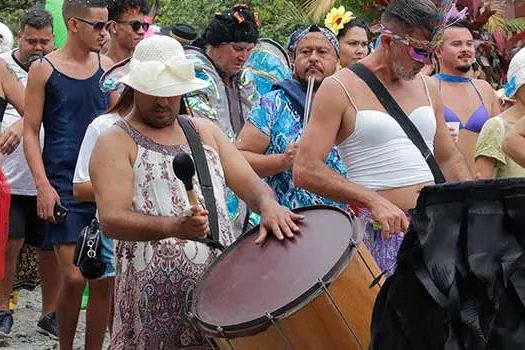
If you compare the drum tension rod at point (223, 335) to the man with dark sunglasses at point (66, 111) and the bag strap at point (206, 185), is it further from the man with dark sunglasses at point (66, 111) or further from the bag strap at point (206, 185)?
the man with dark sunglasses at point (66, 111)

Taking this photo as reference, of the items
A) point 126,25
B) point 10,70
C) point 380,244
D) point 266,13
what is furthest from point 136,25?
point 266,13

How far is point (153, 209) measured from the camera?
5.16 m

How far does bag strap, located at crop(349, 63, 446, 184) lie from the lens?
5812 mm

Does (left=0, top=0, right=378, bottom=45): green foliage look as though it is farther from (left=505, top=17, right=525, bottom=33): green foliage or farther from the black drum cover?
the black drum cover

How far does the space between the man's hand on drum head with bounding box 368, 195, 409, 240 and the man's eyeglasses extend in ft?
2.30

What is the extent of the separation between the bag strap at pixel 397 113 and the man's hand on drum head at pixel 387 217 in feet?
1.49

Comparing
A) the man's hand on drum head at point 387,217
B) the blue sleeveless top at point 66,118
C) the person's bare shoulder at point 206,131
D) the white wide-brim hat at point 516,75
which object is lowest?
the blue sleeveless top at point 66,118

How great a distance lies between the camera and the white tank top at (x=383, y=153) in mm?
Result: 5777

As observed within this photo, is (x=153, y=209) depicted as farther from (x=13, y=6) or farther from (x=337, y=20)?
(x=13, y=6)

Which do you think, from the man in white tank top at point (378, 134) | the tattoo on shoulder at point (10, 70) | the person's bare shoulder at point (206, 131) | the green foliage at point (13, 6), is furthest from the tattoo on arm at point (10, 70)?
the green foliage at point (13, 6)

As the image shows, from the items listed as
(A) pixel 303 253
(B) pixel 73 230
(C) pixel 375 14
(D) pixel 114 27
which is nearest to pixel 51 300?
(B) pixel 73 230

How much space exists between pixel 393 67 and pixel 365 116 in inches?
11.1

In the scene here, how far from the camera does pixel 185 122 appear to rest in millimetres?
5422

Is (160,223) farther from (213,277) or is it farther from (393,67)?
(393,67)
